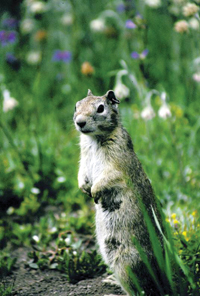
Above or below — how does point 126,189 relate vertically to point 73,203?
below

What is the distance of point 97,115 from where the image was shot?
10.2 ft

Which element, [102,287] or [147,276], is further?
[102,287]

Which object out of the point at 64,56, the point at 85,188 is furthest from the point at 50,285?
the point at 64,56

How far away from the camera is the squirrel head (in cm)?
304

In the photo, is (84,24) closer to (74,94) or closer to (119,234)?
(74,94)

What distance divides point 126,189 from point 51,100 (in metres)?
4.28

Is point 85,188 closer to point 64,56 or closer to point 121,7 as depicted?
point 64,56

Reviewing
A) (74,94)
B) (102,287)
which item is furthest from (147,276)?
(74,94)

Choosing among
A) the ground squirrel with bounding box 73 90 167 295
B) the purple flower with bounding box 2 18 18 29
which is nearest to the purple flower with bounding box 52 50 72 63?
the purple flower with bounding box 2 18 18 29

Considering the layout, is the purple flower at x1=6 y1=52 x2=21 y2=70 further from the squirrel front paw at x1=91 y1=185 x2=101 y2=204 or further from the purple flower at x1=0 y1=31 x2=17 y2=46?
the squirrel front paw at x1=91 y1=185 x2=101 y2=204

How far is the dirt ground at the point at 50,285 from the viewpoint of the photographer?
3352 mm

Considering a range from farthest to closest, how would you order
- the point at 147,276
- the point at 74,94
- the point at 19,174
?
the point at 74,94
the point at 19,174
the point at 147,276

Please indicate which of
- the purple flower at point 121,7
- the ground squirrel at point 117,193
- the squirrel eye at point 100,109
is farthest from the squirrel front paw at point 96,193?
the purple flower at point 121,7

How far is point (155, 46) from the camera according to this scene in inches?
321
